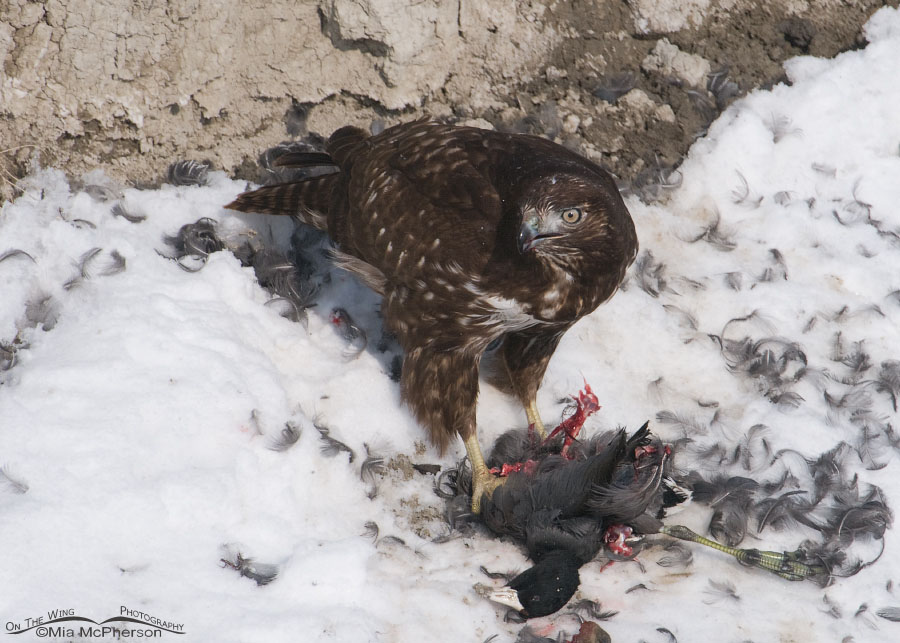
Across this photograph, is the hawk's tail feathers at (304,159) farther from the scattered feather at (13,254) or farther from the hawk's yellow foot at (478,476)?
the hawk's yellow foot at (478,476)

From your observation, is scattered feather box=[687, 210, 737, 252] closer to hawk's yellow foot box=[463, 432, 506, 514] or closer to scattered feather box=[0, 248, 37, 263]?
hawk's yellow foot box=[463, 432, 506, 514]

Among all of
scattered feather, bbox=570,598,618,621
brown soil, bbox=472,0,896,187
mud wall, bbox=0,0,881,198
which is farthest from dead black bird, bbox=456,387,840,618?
mud wall, bbox=0,0,881,198

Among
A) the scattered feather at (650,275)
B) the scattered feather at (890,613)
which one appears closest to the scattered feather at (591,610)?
the scattered feather at (890,613)

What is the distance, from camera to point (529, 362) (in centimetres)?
355

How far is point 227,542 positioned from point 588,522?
1.31m

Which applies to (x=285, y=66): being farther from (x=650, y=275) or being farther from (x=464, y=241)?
(x=650, y=275)

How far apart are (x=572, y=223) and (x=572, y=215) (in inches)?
1.2

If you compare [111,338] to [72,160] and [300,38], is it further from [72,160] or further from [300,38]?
[300,38]

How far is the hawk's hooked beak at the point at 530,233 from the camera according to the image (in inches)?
110

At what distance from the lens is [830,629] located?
9.74ft

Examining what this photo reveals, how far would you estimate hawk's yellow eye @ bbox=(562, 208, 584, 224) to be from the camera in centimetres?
283

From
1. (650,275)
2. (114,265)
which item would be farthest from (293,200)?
(650,275)

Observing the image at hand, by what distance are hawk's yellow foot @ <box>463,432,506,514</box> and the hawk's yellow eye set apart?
3.53 ft

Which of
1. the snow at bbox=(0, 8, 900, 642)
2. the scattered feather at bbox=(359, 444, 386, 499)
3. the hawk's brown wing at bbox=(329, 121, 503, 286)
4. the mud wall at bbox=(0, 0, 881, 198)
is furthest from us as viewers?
the mud wall at bbox=(0, 0, 881, 198)
